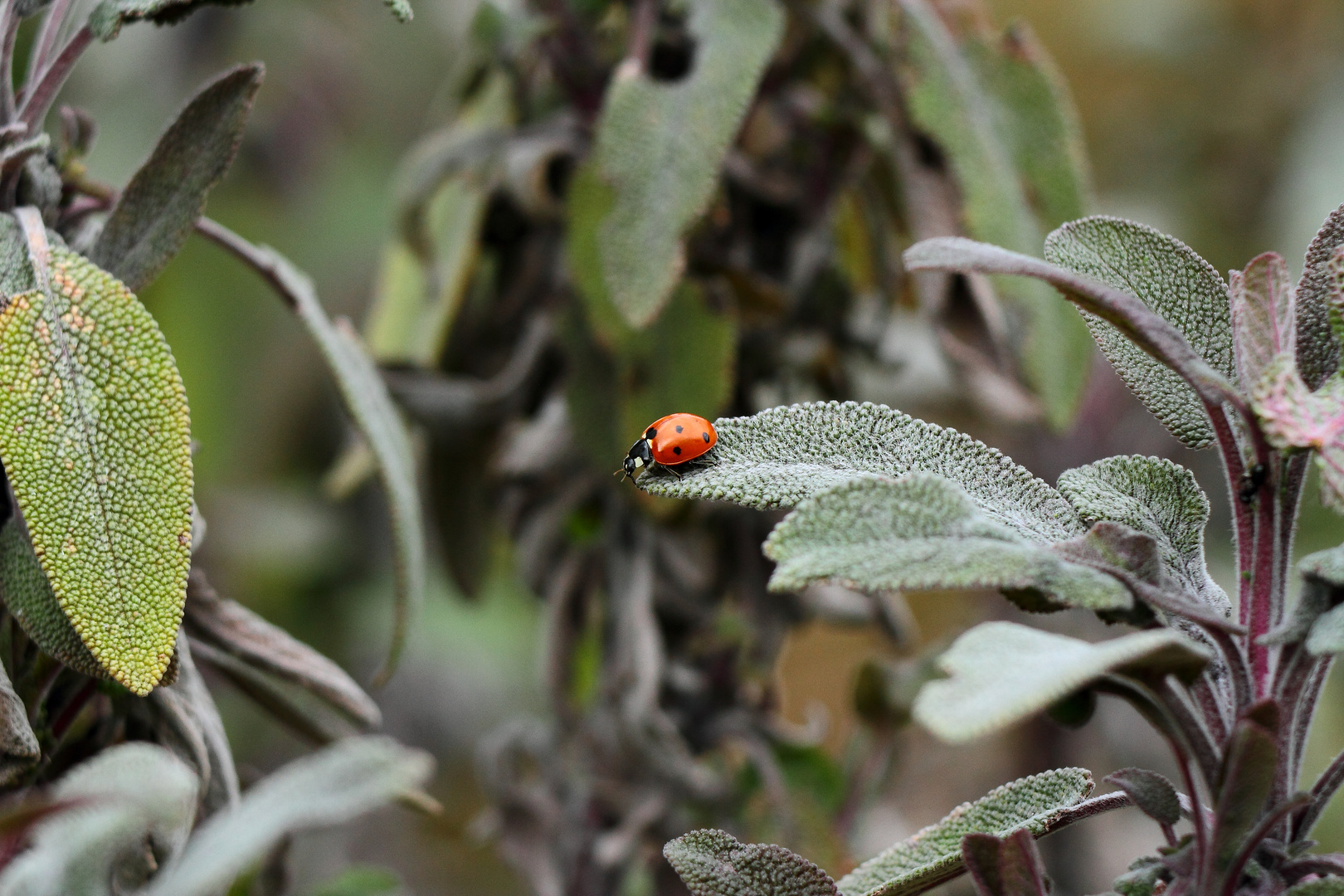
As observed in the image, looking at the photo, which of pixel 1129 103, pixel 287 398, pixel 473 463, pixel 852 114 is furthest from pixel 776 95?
Answer: pixel 1129 103

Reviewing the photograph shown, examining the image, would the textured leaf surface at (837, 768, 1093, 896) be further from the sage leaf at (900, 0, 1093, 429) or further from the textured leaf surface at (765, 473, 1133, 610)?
the sage leaf at (900, 0, 1093, 429)

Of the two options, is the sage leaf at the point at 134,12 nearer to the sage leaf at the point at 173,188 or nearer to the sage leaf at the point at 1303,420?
the sage leaf at the point at 173,188

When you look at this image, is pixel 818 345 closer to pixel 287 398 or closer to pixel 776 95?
pixel 776 95

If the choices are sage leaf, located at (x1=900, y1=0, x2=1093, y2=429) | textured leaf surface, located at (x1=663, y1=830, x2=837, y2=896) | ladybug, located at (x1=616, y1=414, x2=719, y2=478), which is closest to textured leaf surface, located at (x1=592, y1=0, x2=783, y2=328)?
sage leaf, located at (x1=900, y1=0, x2=1093, y2=429)

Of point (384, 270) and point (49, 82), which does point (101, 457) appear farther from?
point (384, 270)

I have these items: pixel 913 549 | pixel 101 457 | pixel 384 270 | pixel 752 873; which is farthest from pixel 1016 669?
pixel 384 270

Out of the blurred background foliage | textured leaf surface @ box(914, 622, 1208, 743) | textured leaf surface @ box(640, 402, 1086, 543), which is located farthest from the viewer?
the blurred background foliage
